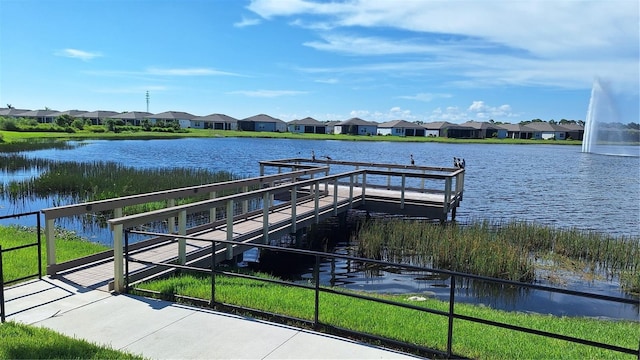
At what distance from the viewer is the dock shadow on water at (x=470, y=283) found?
9.43 m

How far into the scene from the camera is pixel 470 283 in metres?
10.4

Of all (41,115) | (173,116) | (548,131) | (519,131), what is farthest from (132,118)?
(548,131)

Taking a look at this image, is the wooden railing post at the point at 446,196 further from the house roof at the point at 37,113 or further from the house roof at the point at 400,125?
the house roof at the point at 37,113

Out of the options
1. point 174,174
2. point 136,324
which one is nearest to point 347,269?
point 136,324

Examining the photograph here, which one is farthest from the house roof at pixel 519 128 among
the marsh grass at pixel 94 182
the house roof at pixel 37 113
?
the house roof at pixel 37 113

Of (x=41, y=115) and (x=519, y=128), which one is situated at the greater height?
(x=519, y=128)

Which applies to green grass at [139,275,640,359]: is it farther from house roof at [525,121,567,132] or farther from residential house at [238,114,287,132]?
house roof at [525,121,567,132]

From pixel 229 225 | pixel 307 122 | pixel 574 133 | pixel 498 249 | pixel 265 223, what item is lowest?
pixel 498 249

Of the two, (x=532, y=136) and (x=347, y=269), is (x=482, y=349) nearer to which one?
(x=347, y=269)

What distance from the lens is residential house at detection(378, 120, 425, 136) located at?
117 m

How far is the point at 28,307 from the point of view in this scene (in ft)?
19.2

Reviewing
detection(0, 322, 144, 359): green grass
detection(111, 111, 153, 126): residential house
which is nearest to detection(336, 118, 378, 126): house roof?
detection(111, 111, 153, 126): residential house

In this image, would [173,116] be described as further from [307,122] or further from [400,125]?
[400,125]

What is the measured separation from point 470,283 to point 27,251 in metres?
9.36
